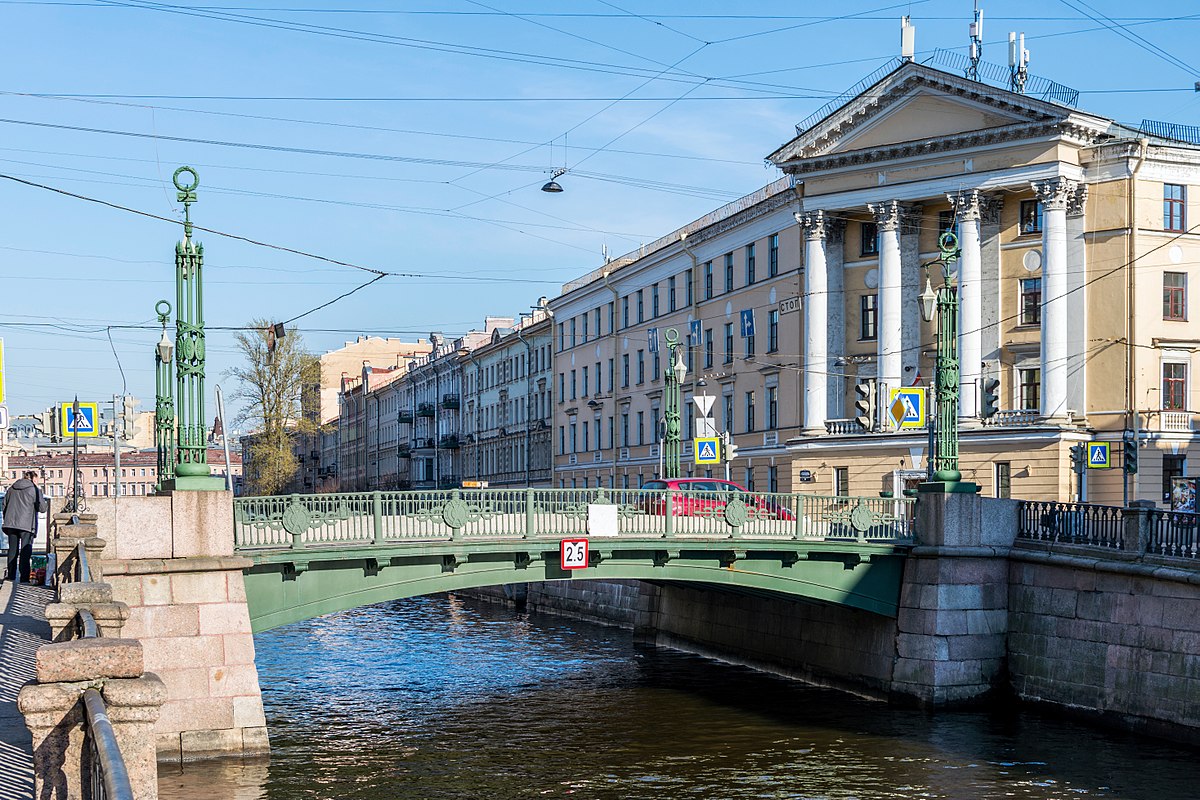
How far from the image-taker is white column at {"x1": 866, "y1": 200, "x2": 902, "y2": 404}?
1886 inches

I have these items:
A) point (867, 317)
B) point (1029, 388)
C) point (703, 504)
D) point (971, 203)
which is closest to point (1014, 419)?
point (1029, 388)

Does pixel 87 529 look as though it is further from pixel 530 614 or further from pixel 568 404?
pixel 568 404

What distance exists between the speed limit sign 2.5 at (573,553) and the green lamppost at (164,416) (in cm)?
621

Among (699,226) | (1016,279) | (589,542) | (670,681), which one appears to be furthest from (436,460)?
(589,542)

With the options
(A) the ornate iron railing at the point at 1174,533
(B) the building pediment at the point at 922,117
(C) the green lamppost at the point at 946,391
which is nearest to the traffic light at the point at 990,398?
(B) the building pediment at the point at 922,117

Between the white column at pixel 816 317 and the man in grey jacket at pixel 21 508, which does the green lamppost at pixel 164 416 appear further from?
the white column at pixel 816 317

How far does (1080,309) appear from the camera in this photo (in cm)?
4541

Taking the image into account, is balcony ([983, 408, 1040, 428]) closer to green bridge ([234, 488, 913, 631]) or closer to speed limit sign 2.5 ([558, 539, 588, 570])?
green bridge ([234, 488, 913, 631])

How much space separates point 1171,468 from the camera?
4481cm

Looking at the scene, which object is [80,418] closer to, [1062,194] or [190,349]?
[190,349]

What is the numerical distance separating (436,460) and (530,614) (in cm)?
5048

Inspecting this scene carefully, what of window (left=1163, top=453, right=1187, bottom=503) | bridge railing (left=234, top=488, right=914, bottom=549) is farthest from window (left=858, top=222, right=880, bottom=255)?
bridge railing (left=234, top=488, right=914, bottom=549)

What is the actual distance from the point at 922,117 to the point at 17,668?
38.1 meters

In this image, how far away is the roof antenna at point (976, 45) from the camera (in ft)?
153
